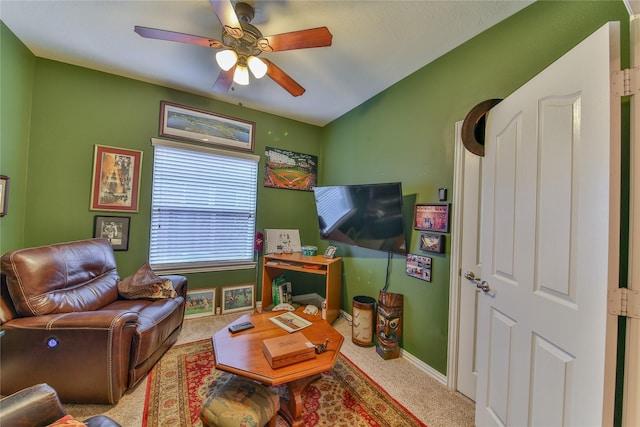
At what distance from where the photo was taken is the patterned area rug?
153 cm

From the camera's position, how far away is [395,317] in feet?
7.45

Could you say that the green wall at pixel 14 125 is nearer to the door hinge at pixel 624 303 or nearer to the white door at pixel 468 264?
the white door at pixel 468 264

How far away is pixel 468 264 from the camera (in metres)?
1.82

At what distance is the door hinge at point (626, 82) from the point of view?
86 centimetres

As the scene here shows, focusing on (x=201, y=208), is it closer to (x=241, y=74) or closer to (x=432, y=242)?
(x=241, y=74)

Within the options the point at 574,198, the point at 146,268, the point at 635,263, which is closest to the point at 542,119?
the point at 574,198

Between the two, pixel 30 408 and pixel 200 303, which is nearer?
pixel 30 408

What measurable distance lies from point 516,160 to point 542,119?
216 millimetres

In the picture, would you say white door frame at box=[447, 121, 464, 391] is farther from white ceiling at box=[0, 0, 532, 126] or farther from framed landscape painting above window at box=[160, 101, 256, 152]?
framed landscape painting above window at box=[160, 101, 256, 152]

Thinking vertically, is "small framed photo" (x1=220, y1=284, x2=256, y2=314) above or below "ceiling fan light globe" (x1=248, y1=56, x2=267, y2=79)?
below

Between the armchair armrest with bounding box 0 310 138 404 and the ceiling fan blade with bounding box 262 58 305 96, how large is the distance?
2.08 metres

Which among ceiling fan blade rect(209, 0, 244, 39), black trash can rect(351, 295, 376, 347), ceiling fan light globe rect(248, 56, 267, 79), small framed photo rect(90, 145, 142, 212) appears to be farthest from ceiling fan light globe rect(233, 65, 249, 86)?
black trash can rect(351, 295, 376, 347)

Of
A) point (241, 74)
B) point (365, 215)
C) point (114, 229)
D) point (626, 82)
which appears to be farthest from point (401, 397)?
point (114, 229)

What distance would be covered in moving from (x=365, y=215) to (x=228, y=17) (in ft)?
6.37
